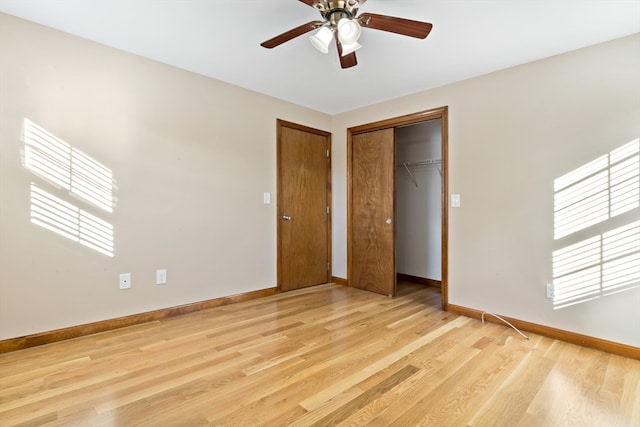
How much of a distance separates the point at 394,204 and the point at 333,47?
6.13 feet

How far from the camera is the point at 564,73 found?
2490 mm

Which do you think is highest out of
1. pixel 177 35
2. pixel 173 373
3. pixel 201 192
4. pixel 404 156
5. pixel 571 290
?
pixel 177 35

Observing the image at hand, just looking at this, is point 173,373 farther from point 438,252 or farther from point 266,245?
point 438,252

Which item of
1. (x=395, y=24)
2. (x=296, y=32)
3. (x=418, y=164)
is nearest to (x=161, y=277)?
(x=296, y=32)

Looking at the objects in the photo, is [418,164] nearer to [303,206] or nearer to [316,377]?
[303,206]

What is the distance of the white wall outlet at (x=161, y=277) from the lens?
2814mm

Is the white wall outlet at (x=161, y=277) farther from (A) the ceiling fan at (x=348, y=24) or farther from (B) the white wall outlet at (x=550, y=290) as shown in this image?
(B) the white wall outlet at (x=550, y=290)

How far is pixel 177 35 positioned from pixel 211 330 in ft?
7.61

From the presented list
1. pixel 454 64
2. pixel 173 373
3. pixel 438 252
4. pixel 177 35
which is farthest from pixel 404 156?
pixel 173 373

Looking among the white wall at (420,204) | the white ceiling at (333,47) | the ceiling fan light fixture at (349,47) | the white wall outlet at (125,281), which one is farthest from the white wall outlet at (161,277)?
the white wall at (420,204)

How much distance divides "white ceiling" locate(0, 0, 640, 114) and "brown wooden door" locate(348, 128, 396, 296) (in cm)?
89

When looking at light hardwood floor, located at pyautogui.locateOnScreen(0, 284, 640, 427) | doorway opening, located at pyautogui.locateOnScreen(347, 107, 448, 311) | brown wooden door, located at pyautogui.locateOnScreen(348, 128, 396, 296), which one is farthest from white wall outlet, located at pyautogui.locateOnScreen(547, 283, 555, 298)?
brown wooden door, located at pyautogui.locateOnScreen(348, 128, 396, 296)

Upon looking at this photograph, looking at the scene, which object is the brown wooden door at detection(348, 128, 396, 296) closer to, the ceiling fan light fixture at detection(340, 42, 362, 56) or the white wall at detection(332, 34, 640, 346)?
the white wall at detection(332, 34, 640, 346)

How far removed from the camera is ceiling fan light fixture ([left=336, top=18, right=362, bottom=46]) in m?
1.78
